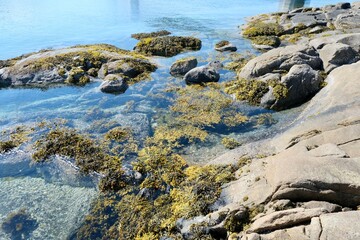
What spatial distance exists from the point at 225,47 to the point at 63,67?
21.0 m

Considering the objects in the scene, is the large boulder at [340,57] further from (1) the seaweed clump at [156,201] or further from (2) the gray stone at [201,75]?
(1) the seaweed clump at [156,201]

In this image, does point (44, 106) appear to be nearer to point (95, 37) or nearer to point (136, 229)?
point (136, 229)

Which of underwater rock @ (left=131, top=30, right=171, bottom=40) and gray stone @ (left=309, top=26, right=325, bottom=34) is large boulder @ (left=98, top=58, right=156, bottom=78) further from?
gray stone @ (left=309, top=26, right=325, bottom=34)

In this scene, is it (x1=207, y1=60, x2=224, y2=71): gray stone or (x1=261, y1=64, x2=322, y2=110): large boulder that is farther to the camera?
(x1=207, y1=60, x2=224, y2=71): gray stone

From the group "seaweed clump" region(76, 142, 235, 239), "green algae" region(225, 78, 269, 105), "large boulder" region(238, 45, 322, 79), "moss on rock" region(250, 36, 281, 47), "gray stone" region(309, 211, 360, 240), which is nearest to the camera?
"gray stone" region(309, 211, 360, 240)

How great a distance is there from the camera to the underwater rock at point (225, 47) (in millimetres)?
39344

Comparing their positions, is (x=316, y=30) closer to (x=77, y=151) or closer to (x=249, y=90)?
(x=249, y=90)

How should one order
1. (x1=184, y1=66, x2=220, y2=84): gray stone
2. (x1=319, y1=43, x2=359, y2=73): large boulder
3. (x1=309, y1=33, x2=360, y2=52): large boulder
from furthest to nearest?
(x1=309, y1=33, x2=360, y2=52): large boulder
(x1=184, y1=66, x2=220, y2=84): gray stone
(x1=319, y1=43, x2=359, y2=73): large boulder

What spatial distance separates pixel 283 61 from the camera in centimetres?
2750

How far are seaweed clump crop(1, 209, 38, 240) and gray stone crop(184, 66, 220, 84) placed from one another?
19720mm

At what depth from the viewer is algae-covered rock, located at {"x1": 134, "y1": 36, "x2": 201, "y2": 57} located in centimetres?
3981

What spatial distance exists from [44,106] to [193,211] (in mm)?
19393

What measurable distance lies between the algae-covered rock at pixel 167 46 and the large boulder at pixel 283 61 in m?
14.2

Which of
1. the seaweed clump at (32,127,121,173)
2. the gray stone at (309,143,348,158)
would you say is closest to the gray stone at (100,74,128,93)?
the seaweed clump at (32,127,121,173)
